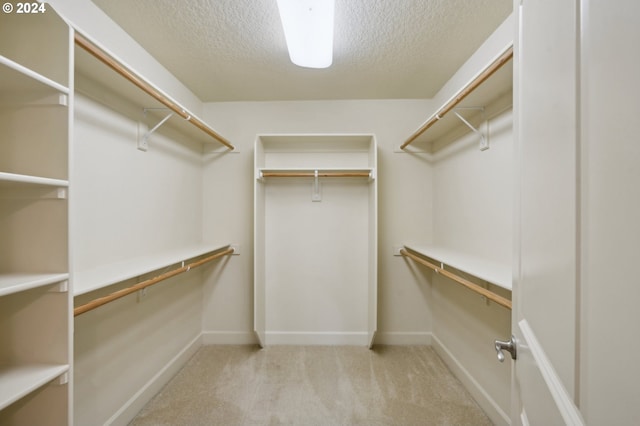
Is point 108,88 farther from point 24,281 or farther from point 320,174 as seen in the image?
point 320,174

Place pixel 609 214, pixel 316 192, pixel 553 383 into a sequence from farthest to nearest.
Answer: pixel 316 192, pixel 553 383, pixel 609 214

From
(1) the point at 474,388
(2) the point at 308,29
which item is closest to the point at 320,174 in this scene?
(2) the point at 308,29

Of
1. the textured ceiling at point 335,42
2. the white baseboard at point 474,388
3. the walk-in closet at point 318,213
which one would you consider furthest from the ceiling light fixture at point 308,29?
the white baseboard at point 474,388

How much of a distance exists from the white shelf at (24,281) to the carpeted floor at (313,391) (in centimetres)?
121

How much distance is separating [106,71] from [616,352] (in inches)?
72.6

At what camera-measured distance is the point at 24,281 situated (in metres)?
0.80

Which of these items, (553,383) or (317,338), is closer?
(553,383)

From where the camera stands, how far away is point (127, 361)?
1530 millimetres

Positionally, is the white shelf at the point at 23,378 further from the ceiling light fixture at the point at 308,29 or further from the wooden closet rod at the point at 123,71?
the ceiling light fixture at the point at 308,29

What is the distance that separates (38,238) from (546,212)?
4.79ft

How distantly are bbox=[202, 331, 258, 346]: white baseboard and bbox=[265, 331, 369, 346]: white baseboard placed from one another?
178 mm

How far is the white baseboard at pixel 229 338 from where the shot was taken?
7.91 ft

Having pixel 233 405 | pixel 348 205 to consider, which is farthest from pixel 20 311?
pixel 348 205

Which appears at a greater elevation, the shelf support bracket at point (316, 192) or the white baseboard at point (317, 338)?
the shelf support bracket at point (316, 192)
